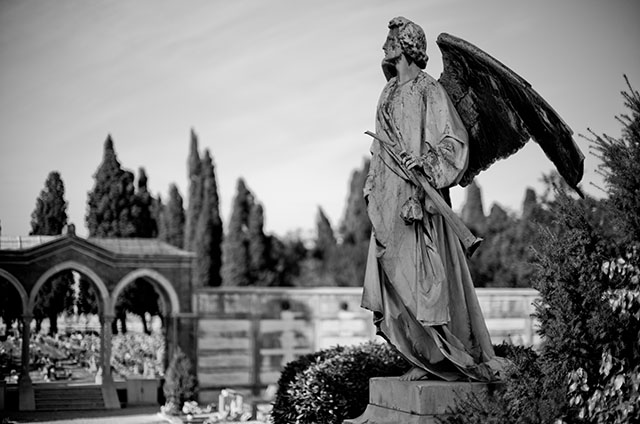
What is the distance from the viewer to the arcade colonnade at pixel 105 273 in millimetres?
20109

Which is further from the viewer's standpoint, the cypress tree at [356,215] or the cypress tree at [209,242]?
the cypress tree at [356,215]

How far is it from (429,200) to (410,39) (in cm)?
114

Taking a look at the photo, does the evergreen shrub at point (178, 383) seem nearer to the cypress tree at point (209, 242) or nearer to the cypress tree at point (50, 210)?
the cypress tree at point (50, 210)

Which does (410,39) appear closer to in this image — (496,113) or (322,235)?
(496,113)

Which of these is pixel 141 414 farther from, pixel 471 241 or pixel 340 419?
pixel 471 241

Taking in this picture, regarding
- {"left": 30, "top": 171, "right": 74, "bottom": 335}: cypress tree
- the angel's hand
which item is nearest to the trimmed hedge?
the angel's hand

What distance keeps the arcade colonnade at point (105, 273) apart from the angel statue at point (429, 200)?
1637cm

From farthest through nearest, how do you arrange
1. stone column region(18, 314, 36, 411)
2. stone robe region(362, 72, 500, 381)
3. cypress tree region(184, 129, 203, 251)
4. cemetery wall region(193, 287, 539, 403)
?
cypress tree region(184, 129, 203, 251) → cemetery wall region(193, 287, 539, 403) → stone column region(18, 314, 36, 411) → stone robe region(362, 72, 500, 381)

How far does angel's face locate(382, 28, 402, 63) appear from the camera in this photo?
18.0 ft

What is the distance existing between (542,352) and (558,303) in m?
0.32

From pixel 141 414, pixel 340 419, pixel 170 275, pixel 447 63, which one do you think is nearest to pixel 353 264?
pixel 170 275

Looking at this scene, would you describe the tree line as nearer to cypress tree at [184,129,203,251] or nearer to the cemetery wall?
cypress tree at [184,129,203,251]

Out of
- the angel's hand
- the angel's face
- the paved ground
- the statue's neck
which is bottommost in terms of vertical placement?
the paved ground

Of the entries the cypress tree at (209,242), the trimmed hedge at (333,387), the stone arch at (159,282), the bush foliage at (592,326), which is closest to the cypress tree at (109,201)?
the stone arch at (159,282)
